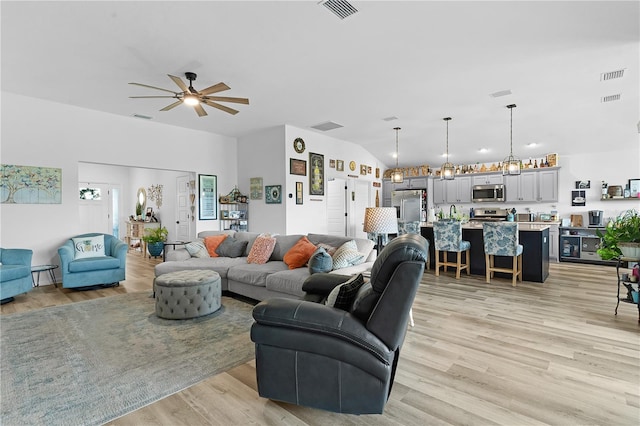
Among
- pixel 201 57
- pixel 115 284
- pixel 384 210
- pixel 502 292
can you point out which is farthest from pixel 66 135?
pixel 502 292

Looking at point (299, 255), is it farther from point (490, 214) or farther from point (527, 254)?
point (490, 214)

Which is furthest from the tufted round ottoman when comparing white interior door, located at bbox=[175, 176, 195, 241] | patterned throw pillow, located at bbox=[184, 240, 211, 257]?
white interior door, located at bbox=[175, 176, 195, 241]

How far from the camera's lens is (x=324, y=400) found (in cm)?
181

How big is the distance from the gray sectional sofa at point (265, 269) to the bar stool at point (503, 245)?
2.22 metres

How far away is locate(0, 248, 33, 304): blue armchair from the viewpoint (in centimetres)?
409

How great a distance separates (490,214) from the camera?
8.23m

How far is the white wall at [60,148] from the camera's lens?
4.85 metres

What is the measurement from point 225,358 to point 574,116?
6.78 meters

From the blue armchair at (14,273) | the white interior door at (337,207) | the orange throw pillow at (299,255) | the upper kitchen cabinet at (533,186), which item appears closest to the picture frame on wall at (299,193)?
the white interior door at (337,207)

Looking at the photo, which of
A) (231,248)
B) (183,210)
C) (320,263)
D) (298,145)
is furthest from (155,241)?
(320,263)

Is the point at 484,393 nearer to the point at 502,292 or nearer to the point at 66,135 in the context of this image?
the point at 502,292

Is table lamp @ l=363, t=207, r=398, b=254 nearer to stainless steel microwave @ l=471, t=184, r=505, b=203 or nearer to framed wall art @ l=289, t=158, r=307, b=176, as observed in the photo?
framed wall art @ l=289, t=158, r=307, b=176

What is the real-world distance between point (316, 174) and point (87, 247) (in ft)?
14.4

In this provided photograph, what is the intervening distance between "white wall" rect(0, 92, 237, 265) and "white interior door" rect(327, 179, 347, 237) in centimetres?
350
